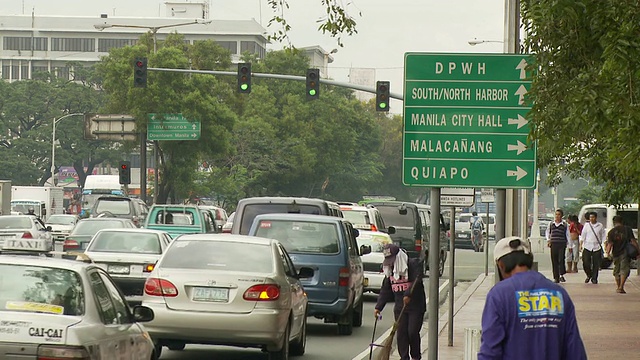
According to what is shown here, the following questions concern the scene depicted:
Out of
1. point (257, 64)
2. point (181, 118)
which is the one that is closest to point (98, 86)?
point (257, 64)

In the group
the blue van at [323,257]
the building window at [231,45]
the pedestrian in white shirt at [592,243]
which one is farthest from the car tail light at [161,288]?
the building window at [231,45]

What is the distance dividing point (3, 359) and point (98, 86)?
114175mm

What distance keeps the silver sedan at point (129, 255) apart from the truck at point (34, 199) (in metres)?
49.5

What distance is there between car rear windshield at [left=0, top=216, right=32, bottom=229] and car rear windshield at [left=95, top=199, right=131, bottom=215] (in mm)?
8511

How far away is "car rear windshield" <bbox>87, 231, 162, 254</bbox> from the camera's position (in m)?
24.9

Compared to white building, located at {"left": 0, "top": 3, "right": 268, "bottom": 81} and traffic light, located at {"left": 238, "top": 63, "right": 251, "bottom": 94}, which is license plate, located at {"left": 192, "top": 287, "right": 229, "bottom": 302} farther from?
white building, located at {"left": 0, "top": 3, "right": 268, "bottom": 81}

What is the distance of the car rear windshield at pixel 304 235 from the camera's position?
20531 mm

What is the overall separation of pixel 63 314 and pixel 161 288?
21.0 ft

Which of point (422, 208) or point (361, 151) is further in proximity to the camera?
point (361, 151)

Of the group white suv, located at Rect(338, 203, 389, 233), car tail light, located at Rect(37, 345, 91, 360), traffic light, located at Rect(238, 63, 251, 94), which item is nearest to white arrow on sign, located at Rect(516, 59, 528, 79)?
car tail light, located at Rect(37, 345, 91, 360)

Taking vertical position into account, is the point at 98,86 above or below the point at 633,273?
above

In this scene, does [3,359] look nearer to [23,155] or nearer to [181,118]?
[181,118]

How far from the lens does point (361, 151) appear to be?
11531 centimetres

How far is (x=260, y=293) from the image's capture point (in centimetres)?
1562
